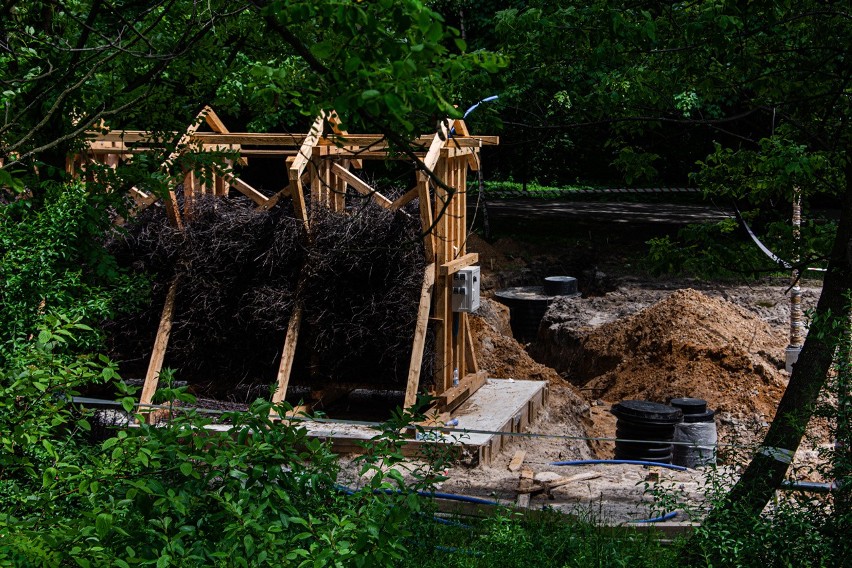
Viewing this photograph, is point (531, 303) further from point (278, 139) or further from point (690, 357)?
point (278, 139)

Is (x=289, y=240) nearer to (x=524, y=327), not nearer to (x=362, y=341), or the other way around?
(x=362, y=341)

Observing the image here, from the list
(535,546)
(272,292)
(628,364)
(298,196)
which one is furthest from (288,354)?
(628,364)

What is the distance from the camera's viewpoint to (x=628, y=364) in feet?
47.3

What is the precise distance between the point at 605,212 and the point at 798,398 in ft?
59.3

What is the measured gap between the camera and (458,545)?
641cm

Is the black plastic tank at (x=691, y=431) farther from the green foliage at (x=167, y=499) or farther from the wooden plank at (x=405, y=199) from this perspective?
the green foliage at (x=167, y=499)

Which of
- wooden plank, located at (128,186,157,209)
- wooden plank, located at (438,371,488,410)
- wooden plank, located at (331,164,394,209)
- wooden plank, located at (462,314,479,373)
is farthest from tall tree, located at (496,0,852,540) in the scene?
wooden plank, located at (128,186,157,209)

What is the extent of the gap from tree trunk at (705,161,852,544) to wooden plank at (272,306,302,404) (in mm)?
5525

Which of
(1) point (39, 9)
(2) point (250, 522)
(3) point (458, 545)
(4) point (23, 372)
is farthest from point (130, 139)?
(2) point (250, 522)

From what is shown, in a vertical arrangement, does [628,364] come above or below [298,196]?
below

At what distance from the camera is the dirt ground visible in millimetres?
9539

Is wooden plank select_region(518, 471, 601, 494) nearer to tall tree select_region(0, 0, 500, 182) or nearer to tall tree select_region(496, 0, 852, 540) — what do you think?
tall tree select_region(496, 0, 852, 540)

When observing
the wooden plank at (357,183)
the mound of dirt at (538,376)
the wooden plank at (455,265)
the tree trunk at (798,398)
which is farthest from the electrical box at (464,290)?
the tree trunk at (798,398)

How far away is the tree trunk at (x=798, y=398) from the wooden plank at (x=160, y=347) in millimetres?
6754
